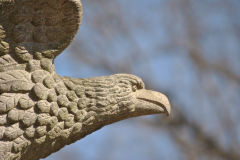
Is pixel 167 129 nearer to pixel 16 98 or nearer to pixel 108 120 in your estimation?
pixel 108 120

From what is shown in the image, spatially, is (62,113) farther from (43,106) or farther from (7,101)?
(7,101)

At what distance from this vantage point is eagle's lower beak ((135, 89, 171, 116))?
176 centimetres

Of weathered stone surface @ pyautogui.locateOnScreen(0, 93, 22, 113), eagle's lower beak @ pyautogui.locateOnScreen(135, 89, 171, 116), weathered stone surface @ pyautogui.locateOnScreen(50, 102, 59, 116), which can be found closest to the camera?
weathered stone surface @ pyautogui.locateOnScreen(0, 93, 22, 113)

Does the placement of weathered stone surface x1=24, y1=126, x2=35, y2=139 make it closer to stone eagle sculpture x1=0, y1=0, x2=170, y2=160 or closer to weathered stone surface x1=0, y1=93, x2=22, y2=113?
stone eagle sculpture x1=0, y1=0, x2=170, y2=160

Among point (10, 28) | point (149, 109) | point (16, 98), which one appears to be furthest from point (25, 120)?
point (149, 109)

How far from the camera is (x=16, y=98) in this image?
1.35 meters

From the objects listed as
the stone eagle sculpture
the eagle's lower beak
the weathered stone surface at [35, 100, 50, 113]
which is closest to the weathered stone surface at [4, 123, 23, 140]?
the stone eagle sculpture

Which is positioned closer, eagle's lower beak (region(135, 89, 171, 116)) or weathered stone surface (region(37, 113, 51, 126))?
weathered stone surface (region(37, 113, 51, 126))

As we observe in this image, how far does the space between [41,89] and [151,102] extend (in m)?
0.59

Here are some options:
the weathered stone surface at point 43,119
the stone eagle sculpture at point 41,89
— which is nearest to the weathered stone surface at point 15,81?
the stone eagle sculpture at point 41,89

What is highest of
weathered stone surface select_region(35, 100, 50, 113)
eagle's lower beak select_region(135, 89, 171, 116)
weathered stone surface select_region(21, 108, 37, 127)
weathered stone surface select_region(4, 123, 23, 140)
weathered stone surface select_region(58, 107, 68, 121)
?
eagle's lower beak select_region(135, 89, 171, 116)

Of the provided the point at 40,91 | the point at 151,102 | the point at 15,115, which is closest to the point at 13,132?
the point at 15,115

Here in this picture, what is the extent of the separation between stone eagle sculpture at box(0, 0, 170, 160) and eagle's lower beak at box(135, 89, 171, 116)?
0.15 metres

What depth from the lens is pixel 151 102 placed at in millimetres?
1769
